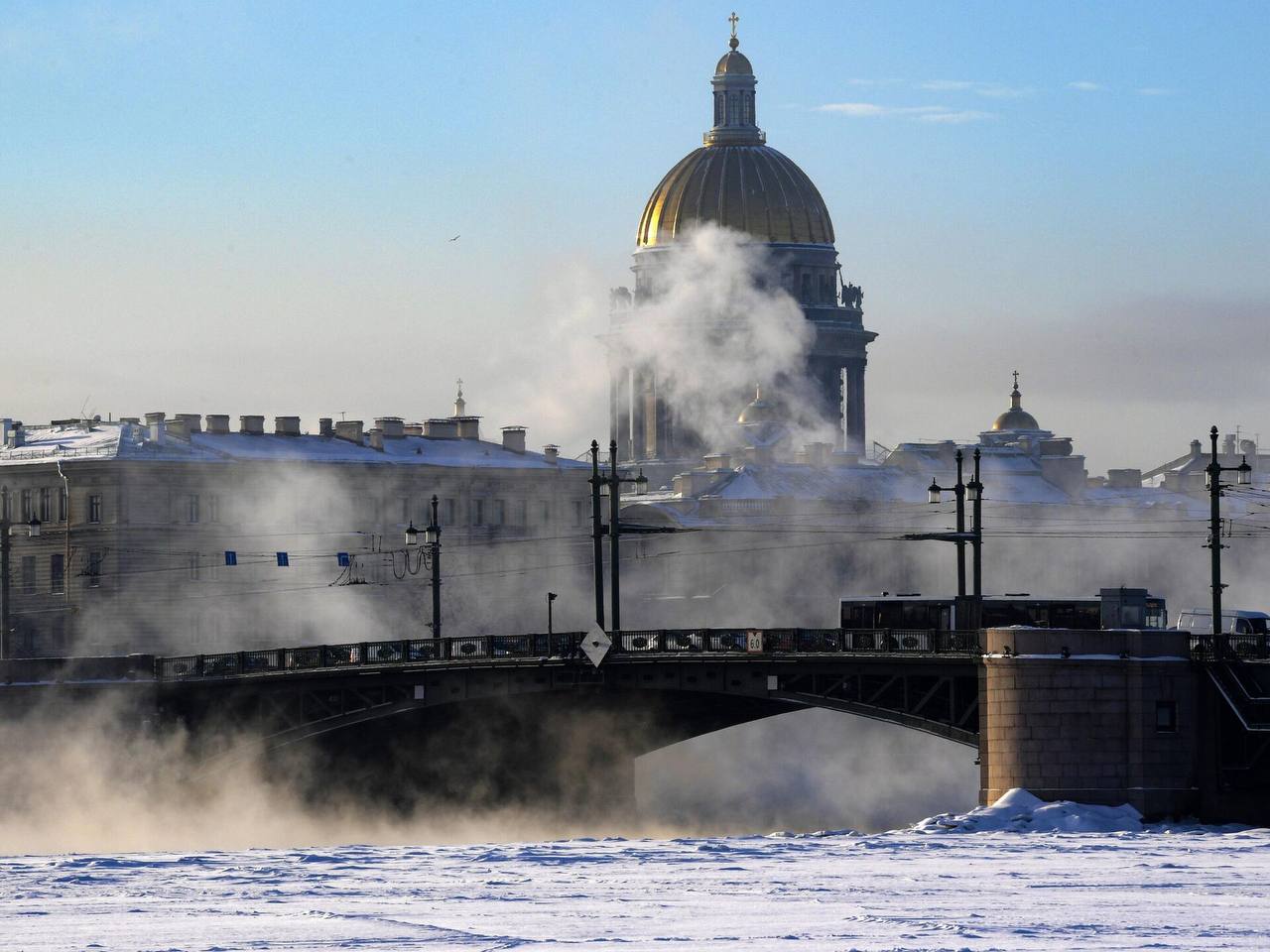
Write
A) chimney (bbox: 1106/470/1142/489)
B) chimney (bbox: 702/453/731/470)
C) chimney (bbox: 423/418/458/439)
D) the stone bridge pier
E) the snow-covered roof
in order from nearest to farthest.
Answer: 1. the stone bridge pier
2. the snow-covered roof
3. chimney (bbox: 423/418/458/439)
4. chimney (bbox: 702/453/731/470)
5. chimney (bbox: 1106/470/1142/489)

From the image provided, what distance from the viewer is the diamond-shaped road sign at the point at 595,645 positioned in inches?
2943

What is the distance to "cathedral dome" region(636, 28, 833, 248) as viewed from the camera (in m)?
181

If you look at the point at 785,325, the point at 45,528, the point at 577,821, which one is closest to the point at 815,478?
the point at 785,325

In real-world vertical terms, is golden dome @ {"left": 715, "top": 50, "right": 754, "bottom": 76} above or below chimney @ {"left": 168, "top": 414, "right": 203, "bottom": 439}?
above

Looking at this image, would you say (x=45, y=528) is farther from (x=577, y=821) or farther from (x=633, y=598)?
(x=577, y=821)

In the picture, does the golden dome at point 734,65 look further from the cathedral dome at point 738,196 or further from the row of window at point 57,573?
the row of window at point 57,573

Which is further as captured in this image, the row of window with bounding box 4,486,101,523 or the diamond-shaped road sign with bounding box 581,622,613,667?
the row of window with bounding box 4,486,101,523

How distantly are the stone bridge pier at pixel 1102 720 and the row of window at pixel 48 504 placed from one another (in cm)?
6145

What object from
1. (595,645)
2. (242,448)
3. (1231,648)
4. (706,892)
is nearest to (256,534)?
(242,448)

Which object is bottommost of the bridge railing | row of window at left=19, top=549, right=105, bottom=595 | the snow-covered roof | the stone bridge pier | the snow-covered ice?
the snow-covered ice

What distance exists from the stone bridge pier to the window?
59.7 m

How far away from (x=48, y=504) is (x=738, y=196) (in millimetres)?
63328

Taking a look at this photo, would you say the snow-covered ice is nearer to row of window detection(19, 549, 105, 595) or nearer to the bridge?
the bridge

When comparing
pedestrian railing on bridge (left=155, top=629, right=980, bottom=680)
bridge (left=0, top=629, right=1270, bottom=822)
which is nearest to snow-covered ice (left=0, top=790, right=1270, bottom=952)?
bridge (left=0, top=629, right=1270, bottom=822)
